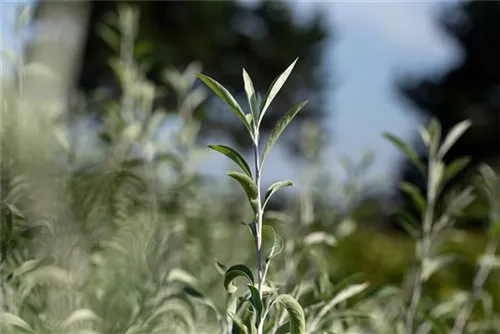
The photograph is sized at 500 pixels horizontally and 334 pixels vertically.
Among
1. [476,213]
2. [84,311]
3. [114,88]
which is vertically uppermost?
[84,311]

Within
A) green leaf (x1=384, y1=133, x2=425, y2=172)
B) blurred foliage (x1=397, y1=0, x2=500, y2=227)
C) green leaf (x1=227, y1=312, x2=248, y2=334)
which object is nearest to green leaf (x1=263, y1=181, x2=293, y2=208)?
green leaf (x1=227, y1=312, x2=248, y2=334)

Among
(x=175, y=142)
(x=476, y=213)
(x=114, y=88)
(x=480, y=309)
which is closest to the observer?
(x=476, y=213)

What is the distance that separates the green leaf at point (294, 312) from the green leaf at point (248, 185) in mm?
123

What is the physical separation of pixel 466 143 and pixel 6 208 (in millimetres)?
22853

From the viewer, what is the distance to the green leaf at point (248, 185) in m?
0.88

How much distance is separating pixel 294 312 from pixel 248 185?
0.16 meters

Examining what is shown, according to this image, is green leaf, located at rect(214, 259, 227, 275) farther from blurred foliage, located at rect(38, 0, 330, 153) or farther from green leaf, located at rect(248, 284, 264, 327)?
blurred foliage, located at rect(38, 0, 330, 153)

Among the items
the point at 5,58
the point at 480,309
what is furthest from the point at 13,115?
the point at 480,309

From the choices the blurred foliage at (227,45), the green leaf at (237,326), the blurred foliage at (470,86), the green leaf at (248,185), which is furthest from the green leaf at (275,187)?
the blurred foliage at (470,86)

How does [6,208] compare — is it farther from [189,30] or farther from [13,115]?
[189,30]

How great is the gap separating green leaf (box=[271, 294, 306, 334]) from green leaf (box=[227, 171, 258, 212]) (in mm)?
123

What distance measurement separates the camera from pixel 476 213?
1.87 metres

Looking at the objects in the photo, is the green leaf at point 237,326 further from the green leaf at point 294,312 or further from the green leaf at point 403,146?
the green leaf at point 403,146

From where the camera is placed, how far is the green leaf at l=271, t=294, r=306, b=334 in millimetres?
862
